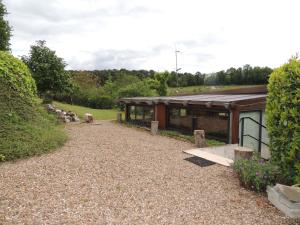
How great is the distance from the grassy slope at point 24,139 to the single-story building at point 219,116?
6.11 meters

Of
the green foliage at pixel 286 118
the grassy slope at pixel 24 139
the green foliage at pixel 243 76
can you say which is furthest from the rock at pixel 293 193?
the green foliage at pixel 243 76

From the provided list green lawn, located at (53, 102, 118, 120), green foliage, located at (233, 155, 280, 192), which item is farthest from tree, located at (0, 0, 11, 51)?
green foliage, located at (233, 155, 280, 192)

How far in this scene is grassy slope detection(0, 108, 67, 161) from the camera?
22.5 feet

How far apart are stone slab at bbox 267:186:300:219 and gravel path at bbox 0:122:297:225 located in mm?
120

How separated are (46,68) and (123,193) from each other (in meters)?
13.4

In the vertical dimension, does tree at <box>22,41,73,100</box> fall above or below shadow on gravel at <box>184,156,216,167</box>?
above

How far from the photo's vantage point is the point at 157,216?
12.5 feet

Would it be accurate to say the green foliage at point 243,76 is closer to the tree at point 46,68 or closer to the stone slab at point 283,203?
the tree at point 46,68

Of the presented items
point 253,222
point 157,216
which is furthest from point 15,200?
point 253,222

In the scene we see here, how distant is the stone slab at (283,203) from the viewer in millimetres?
3848

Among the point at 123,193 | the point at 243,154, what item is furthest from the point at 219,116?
the point at 123,193

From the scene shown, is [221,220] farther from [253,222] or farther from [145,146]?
[145,146]

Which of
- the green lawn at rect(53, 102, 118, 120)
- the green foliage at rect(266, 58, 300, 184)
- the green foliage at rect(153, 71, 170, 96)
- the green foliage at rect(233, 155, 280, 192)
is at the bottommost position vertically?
the green lawn at rect(53, 102, 118, 120)

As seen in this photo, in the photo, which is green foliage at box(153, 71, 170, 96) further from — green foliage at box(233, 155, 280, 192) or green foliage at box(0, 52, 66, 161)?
green foliage at box(233, 155, 280, 192)
